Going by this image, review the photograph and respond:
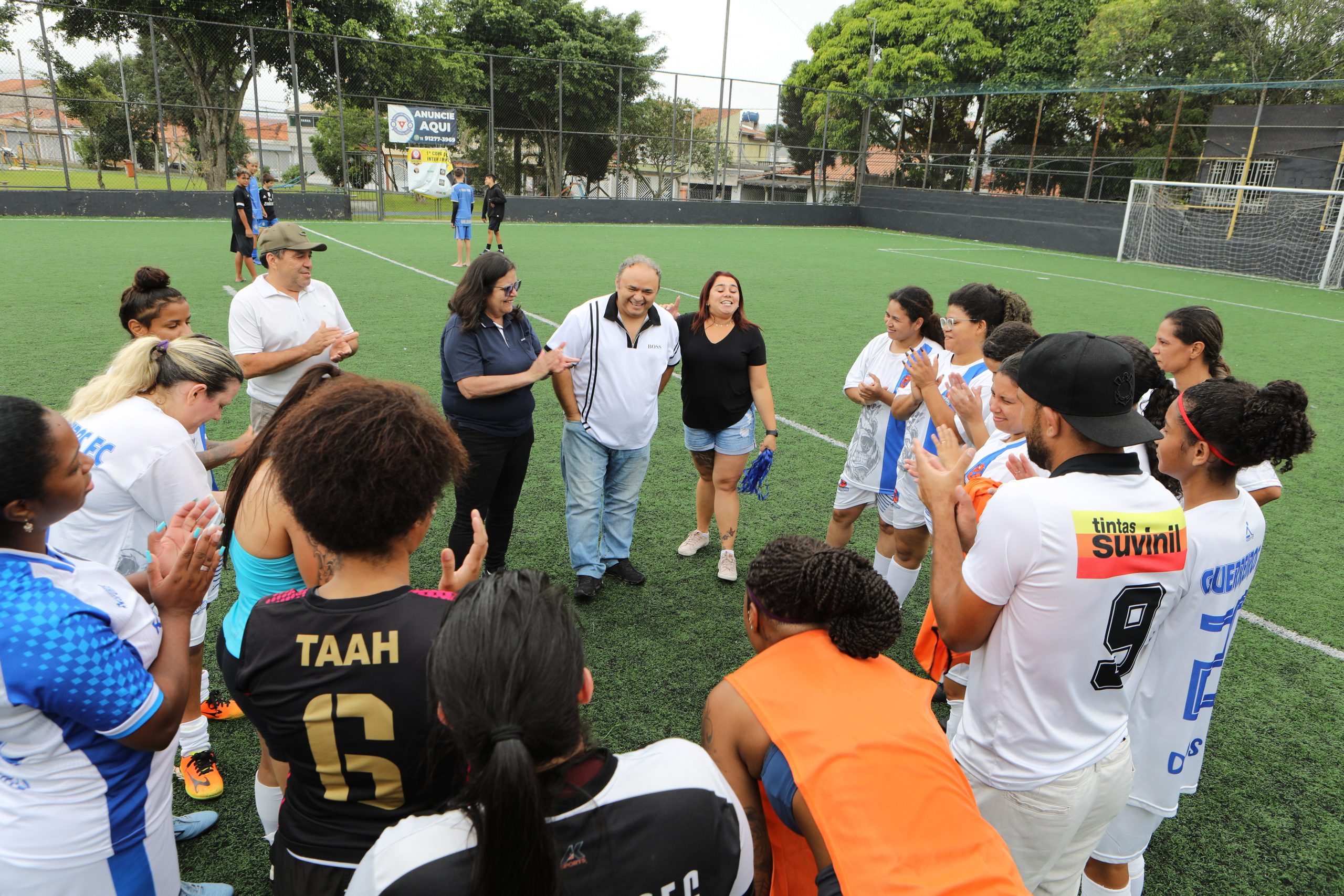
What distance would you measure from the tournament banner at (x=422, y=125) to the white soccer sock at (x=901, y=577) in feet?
88.5

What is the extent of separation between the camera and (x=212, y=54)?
2588cm

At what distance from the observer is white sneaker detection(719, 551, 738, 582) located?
5059 mm

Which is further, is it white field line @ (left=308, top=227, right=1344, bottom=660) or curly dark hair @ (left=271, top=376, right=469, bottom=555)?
white field line @ (left=308, top=227, right=1344, bottom=660)

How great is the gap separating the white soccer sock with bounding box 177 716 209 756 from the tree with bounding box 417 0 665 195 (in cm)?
2880

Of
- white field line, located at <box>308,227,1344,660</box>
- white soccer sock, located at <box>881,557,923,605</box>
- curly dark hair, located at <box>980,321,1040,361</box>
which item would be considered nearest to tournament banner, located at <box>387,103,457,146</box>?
white field line, located at <box>308,227,1344,660</box>

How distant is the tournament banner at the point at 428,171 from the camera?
90.2 feet

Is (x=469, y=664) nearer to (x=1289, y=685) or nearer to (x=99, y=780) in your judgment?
(x=99, y=780)

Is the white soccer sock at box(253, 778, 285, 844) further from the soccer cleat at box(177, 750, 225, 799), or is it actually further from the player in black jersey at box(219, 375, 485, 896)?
the player in black jersey at box(219, 375, 485, 896)

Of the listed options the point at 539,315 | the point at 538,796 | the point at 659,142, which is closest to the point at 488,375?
the point at 538,796

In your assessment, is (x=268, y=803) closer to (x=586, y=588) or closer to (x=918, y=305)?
(x=586, y=588)

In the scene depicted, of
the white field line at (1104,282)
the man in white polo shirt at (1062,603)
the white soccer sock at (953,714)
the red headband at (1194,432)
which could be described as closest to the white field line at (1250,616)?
the white field line at (1104,282)

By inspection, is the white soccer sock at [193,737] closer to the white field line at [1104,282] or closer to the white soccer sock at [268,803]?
the white soccer sock at [268,803]

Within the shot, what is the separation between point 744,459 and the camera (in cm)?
512

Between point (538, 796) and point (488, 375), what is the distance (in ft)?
10.7
